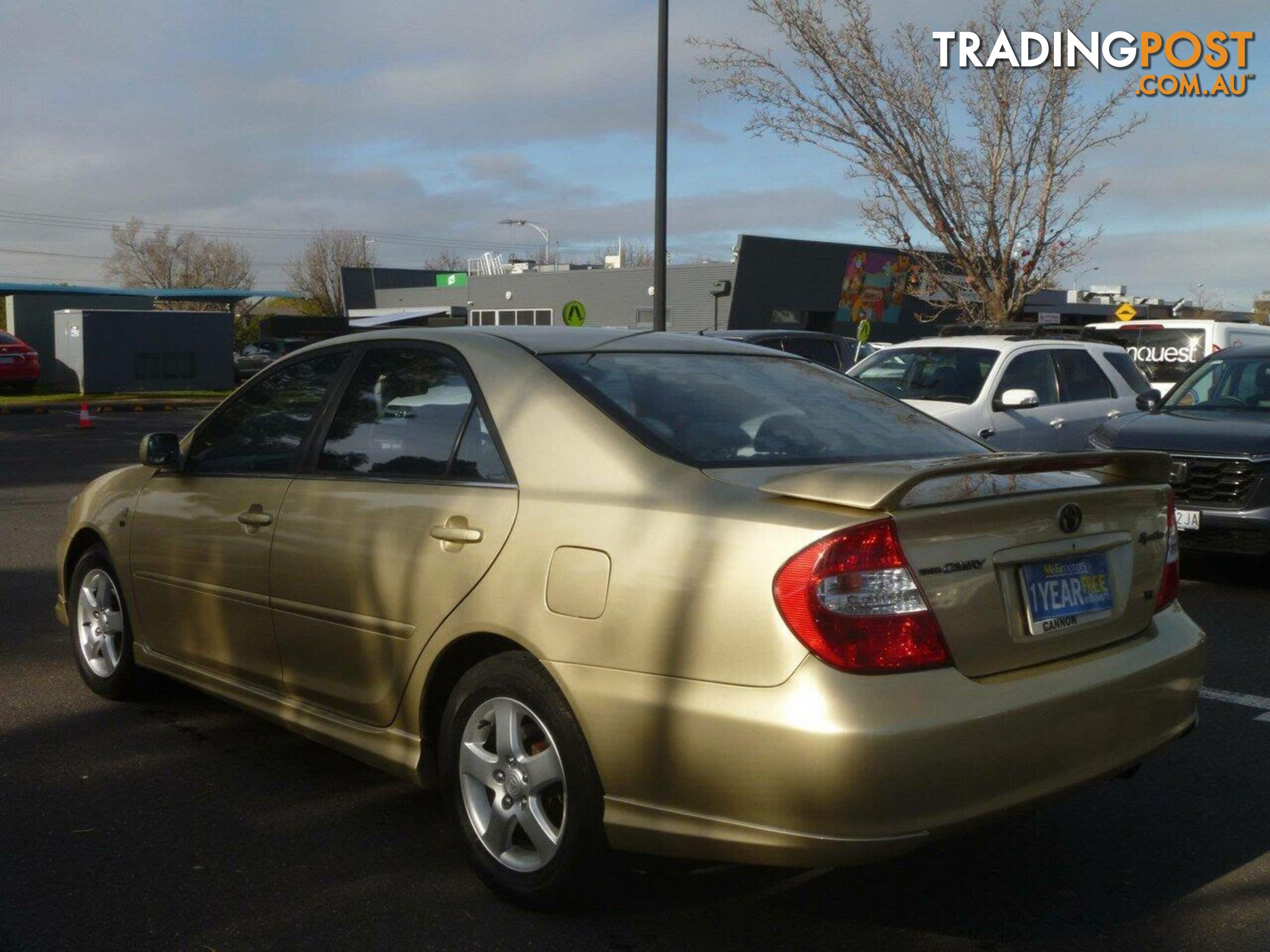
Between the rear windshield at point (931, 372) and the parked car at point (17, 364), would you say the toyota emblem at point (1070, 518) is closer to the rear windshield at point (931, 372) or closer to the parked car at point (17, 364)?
the rear windshield at point (931, 372)

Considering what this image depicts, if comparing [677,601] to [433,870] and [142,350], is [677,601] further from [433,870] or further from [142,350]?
[142,350]

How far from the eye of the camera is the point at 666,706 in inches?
128

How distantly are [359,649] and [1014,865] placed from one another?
6.86ft

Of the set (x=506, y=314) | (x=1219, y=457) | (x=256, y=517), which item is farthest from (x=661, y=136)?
(x=506, y=314)

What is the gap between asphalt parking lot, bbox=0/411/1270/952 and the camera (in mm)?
3553

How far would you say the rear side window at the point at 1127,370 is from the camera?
12.5 meters

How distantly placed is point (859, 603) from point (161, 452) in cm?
323

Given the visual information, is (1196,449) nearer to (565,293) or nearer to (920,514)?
(920,514)

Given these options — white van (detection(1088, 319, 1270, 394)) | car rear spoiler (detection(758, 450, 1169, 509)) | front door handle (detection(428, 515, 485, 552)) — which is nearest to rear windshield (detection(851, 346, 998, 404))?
white van (detection(1088, 319, 1270, 394))

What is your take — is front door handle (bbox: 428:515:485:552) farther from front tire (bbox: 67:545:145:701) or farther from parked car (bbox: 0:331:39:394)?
parked car (bbox: 0:331:39:394)

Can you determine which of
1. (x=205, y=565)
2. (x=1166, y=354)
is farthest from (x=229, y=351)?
(x=205, y=565)

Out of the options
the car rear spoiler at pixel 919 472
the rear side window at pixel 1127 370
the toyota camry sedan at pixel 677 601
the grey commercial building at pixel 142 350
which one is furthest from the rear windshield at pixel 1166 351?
the grey commercial building at pixel 142 350

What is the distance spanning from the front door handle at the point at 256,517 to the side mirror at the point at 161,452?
0.70 m

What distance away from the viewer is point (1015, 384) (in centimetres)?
1174
